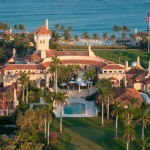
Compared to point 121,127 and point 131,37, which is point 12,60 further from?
point 131,37

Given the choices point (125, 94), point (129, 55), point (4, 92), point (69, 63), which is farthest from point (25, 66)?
point (129, 55)

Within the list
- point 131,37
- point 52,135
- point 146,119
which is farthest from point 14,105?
point 131,37

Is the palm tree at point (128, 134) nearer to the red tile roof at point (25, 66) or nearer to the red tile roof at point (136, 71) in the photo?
the red tile roof at point (136, 71)

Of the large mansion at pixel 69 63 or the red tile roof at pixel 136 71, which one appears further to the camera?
the red tile roof at pixel 136 71

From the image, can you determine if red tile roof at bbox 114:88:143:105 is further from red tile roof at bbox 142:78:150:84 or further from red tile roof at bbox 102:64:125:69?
red tile roof at bbox 102:64:125:69

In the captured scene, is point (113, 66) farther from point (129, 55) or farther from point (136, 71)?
point (129, 55)

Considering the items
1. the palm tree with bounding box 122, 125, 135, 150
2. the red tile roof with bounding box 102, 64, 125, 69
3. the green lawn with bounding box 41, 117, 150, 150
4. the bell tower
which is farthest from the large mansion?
the palm tree with bounding box 122, 125, 135, 150

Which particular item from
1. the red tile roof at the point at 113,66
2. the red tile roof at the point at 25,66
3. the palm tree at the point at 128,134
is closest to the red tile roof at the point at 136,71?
the red tile roof at the point at 113,66

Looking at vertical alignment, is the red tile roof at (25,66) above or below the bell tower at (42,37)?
below

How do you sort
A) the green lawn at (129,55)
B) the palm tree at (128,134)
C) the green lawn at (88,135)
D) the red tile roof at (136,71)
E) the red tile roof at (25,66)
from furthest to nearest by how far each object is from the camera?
the green lawn at (129,55) < the red tile roof at (136,71) < the red tile roof at (25,66) < the green lawn at (88,135) < the palm tree at (128,134)
